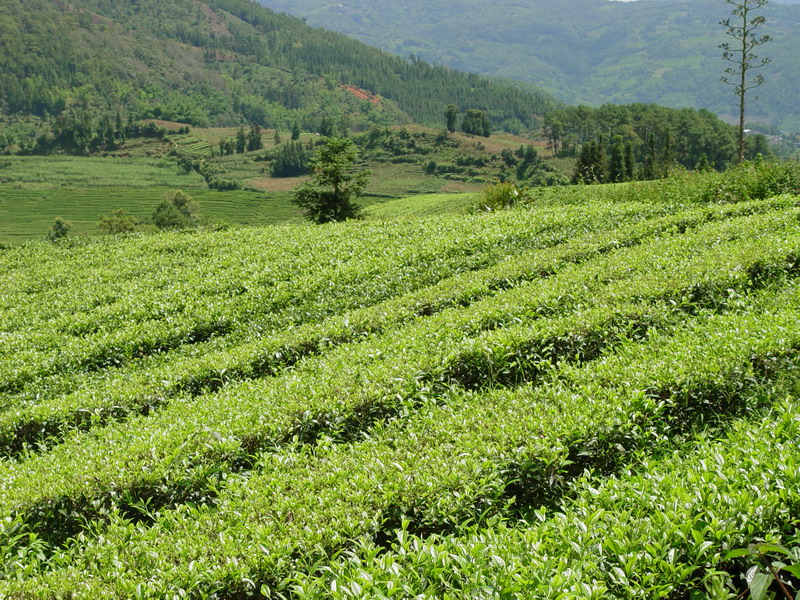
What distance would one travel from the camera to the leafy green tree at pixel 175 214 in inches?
3902

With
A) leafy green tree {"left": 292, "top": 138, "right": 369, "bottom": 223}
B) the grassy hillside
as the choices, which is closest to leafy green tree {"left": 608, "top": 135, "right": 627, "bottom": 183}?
the grassy hillside

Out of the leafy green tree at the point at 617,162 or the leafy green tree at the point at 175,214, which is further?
the leafy green tree at the point at 175,214

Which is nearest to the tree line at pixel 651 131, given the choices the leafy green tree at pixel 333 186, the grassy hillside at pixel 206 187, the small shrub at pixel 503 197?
the grassy hillside at pixel 206 187

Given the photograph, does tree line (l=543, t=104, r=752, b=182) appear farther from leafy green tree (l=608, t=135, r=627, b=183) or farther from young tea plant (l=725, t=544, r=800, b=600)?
young tea plant (l=725, t=544, r=800, b=600)

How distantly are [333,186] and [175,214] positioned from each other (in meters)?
75.3

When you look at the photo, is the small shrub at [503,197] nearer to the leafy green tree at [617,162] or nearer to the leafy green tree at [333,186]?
the leafy green tree at [333,186]

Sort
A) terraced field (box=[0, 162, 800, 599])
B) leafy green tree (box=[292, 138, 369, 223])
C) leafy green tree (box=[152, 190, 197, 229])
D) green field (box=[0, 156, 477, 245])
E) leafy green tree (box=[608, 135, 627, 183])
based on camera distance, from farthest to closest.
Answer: green field (box=[0, 156, 477, 245]) < leafy green tree (box=[152, 190, 197, 229]) < leafy green tree (box=[608, 135, 627, 183]) < leafy green tree (box=[292, 138, 369, 223]) < terraced field (box=[0, 162, 800, 599])

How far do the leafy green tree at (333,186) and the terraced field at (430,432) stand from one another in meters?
22.8

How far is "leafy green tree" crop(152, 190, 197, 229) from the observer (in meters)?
99.1

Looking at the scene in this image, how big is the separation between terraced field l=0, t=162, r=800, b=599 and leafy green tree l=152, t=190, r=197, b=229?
281 ft

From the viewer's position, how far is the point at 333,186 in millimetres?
36719

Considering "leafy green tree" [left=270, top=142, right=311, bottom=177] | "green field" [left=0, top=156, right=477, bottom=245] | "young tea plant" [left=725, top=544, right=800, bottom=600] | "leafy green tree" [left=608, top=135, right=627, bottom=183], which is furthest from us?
"leafy green tree" [left=270, top=142, right=311, bottom=177]

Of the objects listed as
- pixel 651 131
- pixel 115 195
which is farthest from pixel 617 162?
pixel 115 195

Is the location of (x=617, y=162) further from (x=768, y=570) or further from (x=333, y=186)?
(x=768, y=570)
